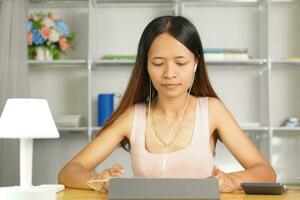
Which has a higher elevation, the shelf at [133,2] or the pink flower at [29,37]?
the shelf at [133,2]

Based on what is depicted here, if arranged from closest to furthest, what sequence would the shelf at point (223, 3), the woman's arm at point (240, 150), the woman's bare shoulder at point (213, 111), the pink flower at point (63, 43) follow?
the woman's arm at point (240, 150) < the woman's bare shoulder at point (213, 111) < the pink flower at point (63, 43) < the shelf at point (223, 3)

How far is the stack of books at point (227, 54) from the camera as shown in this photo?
384cm

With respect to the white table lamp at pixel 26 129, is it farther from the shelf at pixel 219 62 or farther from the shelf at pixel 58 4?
the shelf at pixel 58 4

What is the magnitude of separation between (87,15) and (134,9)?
0.37 metres

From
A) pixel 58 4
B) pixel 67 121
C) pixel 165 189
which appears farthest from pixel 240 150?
pixel 58 4

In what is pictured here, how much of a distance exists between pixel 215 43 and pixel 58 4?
4.18 feet

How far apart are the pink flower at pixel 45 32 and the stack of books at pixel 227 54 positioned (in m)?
1.16

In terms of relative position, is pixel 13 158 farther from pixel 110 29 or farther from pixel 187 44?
pixel 187 44

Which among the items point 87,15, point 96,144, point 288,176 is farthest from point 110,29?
point 96,144

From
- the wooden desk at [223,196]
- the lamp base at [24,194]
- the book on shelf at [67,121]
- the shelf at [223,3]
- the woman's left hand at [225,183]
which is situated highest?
the shelf at [223,3]

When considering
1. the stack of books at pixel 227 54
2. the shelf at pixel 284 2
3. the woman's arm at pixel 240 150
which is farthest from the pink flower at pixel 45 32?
the woman's arm at pixel 240 150

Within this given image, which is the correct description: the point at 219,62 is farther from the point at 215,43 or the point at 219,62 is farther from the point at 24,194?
the point at 24,194

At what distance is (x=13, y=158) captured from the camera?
12.2 feet

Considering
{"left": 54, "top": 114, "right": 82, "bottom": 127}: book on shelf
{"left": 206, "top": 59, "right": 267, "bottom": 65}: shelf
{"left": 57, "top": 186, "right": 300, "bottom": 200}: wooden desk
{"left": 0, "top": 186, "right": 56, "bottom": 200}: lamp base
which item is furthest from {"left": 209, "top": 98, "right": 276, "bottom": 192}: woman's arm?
{"left": 54, "top": 114, "right": 82, "bottom": 127}: book on shelf
